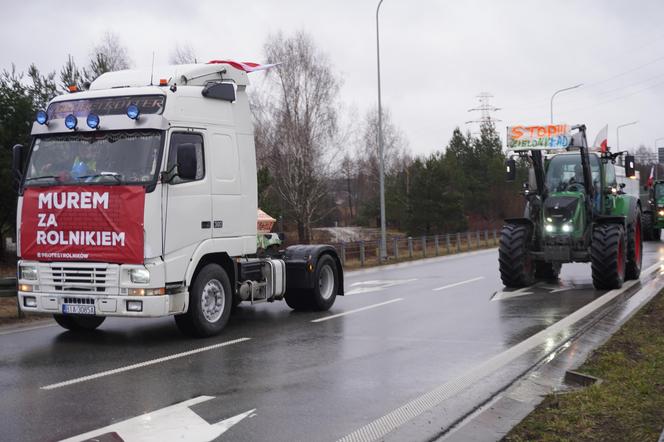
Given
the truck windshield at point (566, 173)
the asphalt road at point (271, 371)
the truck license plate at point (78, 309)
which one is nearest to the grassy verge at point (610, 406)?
the asphalt road at point (271, 371)

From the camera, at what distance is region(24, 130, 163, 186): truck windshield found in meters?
9.29

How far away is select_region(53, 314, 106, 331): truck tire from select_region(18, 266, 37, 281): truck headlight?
3.52 ft

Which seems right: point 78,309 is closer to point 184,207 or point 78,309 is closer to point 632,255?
point 184,207

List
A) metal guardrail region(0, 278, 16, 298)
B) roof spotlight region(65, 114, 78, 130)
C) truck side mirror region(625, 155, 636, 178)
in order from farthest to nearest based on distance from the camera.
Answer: truck side mirror region(625, 155, 636, 178)
metal guardrail region(0, 278, 16, 298)
roof spotlight region(65, 114, 78, 130)

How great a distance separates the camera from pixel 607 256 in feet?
49.3

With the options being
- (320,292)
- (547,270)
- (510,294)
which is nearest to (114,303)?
(320,292)

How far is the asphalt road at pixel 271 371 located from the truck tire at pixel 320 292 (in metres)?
0.23

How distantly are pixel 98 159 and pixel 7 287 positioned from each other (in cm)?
369

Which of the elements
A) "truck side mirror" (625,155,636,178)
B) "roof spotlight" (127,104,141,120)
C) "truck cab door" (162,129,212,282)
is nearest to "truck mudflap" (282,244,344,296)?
"truck cab door" (162,129,212,282)

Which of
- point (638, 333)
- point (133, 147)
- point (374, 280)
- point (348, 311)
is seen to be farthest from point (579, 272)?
point (133, 147)

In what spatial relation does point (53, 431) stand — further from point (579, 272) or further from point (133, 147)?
point (579, 272)

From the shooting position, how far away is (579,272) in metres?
20.0

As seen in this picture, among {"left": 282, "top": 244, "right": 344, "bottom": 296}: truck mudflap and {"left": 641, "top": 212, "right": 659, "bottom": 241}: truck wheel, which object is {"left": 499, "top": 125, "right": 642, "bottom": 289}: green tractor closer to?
{"left": 282, "top": 244, "right": 344, "bottom": 296}: truck mudflap

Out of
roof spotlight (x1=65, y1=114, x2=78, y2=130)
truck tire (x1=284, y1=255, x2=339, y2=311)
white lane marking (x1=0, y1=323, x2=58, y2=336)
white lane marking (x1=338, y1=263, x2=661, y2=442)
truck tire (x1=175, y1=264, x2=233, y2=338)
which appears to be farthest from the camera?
truck tire (x1=284, y1=255, x2=339, y2=311)
